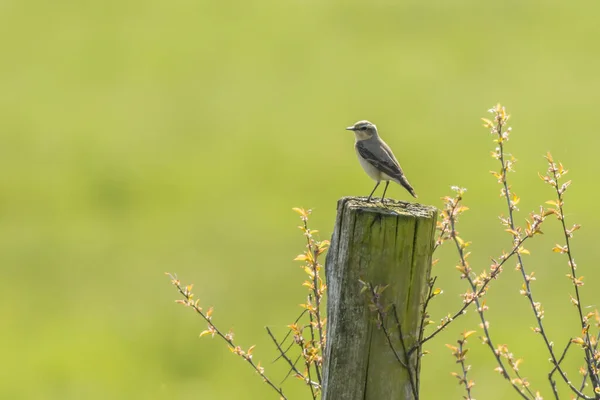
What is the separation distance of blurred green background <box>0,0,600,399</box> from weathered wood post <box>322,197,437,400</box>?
7142 mm

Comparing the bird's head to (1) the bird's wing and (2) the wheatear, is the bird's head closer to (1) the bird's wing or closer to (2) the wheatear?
(2) the wheatear

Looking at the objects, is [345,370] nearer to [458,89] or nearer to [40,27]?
[458,89]

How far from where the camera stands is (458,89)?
835 inches

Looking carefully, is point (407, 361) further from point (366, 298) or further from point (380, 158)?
point (380, 158)

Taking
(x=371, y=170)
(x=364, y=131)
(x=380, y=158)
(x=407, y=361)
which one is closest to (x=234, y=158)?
(x=364, y=131)

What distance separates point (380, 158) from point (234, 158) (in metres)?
Result: 12.0

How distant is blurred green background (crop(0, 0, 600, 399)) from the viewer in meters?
12.7

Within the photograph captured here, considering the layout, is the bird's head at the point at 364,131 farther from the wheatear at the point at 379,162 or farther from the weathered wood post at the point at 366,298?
the weathered wood post at the point at 366,298

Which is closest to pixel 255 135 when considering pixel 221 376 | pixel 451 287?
pixel 451 287

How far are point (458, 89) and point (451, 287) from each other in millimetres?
8228

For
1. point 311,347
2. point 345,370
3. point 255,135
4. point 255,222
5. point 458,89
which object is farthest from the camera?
point 458,89

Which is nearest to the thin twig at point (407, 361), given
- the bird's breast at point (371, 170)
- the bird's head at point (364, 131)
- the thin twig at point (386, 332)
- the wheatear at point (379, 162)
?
the thin twig at point (386, 332)

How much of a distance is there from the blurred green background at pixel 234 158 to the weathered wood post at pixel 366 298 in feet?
23.4

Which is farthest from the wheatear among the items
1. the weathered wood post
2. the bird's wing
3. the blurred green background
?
the blurred green background
